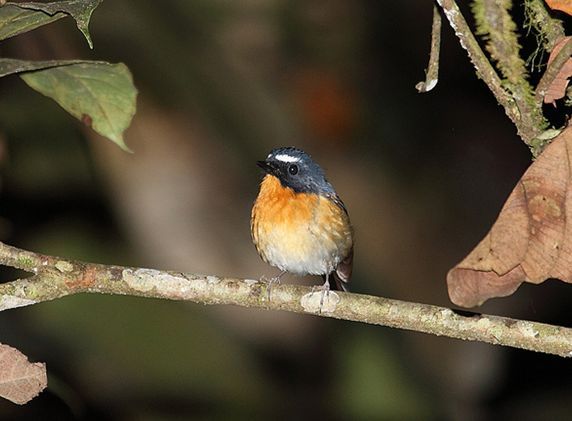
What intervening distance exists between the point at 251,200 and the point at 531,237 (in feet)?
15.9

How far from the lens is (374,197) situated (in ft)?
26.8

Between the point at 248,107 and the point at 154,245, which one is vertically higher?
the point at 248,107

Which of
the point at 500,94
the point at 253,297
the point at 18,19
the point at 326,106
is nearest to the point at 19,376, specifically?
the point at 253,297

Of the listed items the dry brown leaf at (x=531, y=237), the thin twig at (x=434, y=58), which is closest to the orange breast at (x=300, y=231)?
the thin twig at (x=434, y=58)

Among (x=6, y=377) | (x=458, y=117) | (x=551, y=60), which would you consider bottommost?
(x=458, y=117)

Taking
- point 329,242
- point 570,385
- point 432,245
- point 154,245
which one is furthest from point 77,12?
point 432,245

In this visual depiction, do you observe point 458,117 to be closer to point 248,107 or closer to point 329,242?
point 248,107

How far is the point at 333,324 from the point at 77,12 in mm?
4863

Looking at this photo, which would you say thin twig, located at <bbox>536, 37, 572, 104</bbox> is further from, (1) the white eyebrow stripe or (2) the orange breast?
(1) the white eyebrow stripe

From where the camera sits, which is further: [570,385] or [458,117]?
[458,117]

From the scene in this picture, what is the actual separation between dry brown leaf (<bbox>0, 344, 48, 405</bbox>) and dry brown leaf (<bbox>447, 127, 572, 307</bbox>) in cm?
117

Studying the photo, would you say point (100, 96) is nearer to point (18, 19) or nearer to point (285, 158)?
point (18, 19)

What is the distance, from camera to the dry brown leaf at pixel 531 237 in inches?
90.4

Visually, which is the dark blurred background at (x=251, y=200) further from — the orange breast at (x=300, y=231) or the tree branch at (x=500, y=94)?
the tree branch at (x=500, y=94)
